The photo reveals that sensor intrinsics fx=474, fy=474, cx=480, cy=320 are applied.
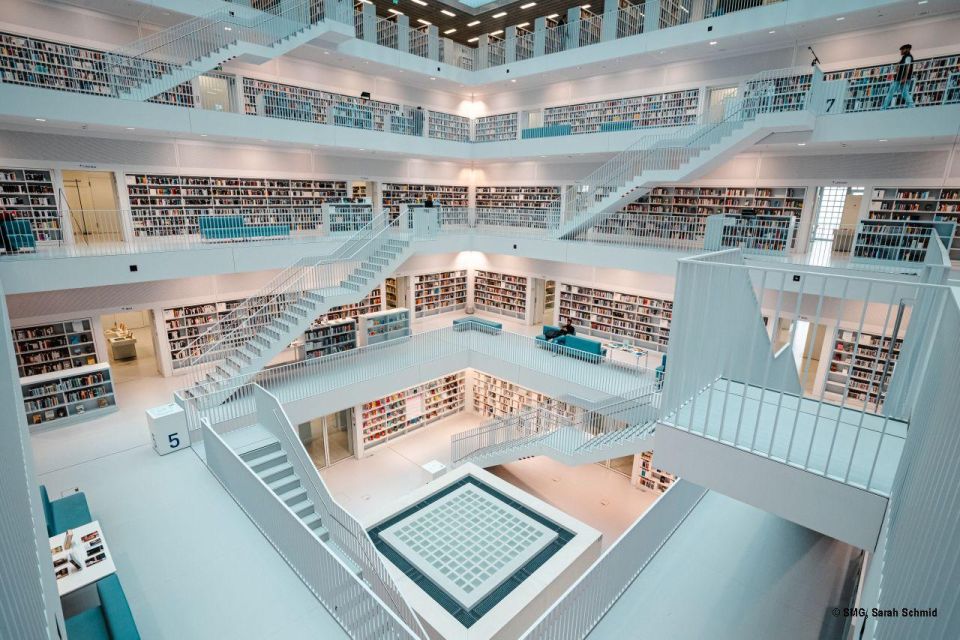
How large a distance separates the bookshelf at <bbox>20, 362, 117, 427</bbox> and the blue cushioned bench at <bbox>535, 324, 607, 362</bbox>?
9.47 m

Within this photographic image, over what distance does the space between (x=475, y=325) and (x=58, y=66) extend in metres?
10.6

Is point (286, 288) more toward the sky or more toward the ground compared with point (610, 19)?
more toward the ground

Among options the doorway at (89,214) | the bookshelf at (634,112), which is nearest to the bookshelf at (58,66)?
the doorway at (89,214)

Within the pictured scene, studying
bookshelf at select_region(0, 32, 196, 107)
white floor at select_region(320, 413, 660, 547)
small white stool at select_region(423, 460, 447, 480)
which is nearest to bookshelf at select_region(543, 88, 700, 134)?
white floor at select_region(320, 413, 660, 547)

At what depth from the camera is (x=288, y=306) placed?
10062mm

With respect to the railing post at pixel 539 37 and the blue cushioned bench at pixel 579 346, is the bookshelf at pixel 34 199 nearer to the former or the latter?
the blue cushioned bench at pixel 579 346

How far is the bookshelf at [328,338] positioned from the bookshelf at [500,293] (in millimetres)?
5534

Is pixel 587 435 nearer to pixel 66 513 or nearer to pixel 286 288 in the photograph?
pixel 286 288

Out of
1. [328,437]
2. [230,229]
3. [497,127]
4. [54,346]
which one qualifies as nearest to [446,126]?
[497,127]

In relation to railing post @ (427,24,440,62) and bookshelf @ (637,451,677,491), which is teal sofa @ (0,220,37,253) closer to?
railing post @ (427,24,440,62)

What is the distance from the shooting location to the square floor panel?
712 centimetres

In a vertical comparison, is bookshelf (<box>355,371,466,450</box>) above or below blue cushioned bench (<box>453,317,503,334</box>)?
below

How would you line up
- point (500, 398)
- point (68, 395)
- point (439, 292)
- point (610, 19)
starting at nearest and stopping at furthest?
point (68, 395) → point (610, 19) → point (500, 398) → point (439, 292)

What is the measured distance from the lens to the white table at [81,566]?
4.41m
